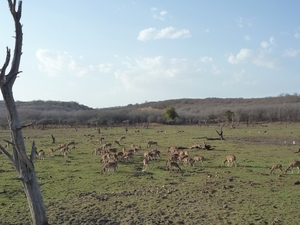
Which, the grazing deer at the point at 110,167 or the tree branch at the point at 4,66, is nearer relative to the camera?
the tree branch at the point at 4,66

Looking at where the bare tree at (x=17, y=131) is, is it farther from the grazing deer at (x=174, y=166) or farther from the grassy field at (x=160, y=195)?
the grazing deer at (x=174, y=166)

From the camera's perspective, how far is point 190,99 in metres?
175

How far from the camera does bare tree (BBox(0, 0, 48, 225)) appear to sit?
834 centimetres

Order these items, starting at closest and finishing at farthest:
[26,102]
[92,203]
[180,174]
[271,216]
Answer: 1. [271,216]
2. [92,203]
3. [180,174]
4. [26,102]

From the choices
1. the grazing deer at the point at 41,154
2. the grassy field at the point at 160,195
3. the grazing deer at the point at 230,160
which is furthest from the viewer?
the grazing deer at the point at 41,154

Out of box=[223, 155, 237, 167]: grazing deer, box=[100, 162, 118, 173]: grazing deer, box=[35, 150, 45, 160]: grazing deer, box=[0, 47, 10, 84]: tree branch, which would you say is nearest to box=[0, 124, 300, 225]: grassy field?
box=[100, 162, 118, 173]: grazing deer

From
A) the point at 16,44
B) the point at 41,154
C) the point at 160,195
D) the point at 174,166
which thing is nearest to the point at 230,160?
the point at 174,166

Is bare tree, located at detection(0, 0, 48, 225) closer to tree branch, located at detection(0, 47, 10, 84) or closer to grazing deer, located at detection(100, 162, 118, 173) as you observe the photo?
tree branch, located at detection(0, 47, 10, 84)

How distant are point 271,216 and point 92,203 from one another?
6843 mm

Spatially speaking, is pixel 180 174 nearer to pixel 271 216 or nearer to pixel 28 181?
pixel 271 216

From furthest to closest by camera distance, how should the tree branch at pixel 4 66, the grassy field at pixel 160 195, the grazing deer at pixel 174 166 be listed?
the grazing deer at pixel 174 166
the grassy field at pixel 160 195
the tree branch at pixel 4 66

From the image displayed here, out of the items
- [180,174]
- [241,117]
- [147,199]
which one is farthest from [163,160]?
[241,117]

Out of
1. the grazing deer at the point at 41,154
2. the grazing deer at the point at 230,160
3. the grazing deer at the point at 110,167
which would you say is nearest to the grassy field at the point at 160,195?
the grazing deer at the point at 110,167

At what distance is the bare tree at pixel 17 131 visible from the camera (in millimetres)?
8336
